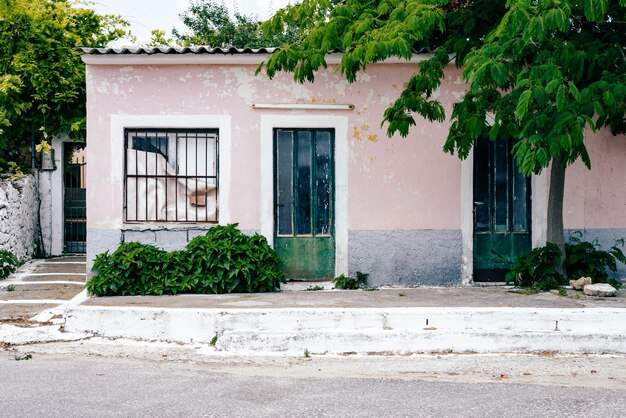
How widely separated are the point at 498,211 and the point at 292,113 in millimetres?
3216

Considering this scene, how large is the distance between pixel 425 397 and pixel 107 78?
6370 mm

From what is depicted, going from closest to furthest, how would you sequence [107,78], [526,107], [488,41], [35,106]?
1. [526,107]
2. [488,41]
3. [107,78]
4. [35,106]

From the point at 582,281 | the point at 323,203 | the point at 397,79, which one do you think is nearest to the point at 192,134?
the point at 323,203

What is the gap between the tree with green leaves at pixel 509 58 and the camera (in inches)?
246

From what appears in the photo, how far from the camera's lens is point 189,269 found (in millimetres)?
8688

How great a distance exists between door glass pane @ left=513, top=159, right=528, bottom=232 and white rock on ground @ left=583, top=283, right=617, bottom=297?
1.52m

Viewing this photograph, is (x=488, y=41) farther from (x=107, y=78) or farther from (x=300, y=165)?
(x=107, y=78)

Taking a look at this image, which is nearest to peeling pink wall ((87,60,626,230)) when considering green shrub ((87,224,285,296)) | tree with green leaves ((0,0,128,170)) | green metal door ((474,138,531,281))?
green metal door ((474,138,531,281))

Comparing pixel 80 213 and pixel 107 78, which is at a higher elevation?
pixel 107 78

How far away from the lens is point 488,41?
6789 mm

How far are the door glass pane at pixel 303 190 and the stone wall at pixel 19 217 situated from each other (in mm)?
5503

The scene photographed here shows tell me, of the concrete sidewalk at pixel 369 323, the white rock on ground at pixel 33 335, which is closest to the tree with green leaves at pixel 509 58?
the concrete sidewalk at pixel 369 323

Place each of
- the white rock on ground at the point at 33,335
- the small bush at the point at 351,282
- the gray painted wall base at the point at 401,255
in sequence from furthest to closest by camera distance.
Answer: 1. the gray painted wall base at the point at 401,255
2. the small bush at the point at 351,282
3. the white rock on ground at the point at 33,335

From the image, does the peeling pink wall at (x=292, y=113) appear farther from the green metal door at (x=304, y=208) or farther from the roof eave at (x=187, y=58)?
the green metal door at (x=304, y=208)
